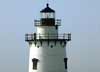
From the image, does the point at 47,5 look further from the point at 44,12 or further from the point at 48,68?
the point at 48,68

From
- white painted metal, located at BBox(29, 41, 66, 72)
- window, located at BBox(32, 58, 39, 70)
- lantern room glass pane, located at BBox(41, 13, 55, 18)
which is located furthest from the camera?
lantern room glass pane, located at BBox(41, 13, 55, 18)

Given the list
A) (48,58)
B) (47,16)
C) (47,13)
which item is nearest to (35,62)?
(48,58)

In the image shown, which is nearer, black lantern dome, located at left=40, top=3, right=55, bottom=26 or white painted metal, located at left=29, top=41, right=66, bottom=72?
white painted metal, located at left=29, top=41, right=66, bottom=72

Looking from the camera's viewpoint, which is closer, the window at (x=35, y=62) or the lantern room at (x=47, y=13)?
the window at (x=35, y=62)

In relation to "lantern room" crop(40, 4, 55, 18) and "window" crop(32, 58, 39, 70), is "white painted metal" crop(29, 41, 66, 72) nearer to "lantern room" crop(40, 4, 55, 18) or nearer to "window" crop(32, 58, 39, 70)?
"window" crop(32, 58, 39, 70)

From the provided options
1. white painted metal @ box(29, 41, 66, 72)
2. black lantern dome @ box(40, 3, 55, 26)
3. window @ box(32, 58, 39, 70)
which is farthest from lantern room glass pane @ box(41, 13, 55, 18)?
window @ box(32, 58, 39, 70)

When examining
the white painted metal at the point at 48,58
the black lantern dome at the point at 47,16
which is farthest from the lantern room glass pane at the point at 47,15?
the white painted metal at the point at 48,58

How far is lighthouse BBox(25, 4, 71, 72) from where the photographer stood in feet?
226

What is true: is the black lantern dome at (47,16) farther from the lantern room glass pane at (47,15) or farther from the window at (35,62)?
the window at (35,62)

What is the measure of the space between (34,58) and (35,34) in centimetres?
182

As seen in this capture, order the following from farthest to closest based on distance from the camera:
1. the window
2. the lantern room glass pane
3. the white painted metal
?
the lantern room glass pane, the window, the white painted metal

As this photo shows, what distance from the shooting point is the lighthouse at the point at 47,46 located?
226 ft

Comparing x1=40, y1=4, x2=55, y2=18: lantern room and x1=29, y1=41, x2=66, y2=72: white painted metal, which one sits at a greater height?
x1=40, y1=4, x2=55, y2=18: lantern room

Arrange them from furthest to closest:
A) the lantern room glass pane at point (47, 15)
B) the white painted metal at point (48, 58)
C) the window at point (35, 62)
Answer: the lantern room glass pane at point (47, 15) < the window at point (35, 62) < the white painted metal at point (48, 58)
